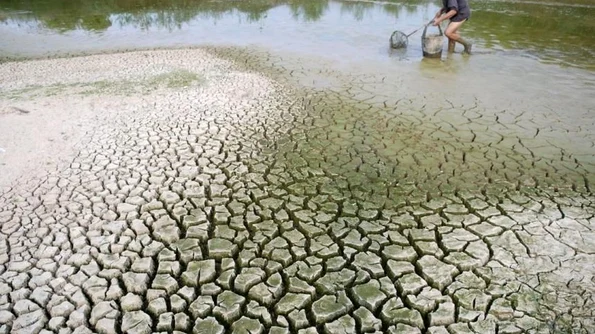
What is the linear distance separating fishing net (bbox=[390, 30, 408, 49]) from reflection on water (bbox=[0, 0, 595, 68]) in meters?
1.14

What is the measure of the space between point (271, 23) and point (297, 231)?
967 centimetres

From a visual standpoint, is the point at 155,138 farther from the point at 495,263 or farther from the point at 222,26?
the point at 222,26

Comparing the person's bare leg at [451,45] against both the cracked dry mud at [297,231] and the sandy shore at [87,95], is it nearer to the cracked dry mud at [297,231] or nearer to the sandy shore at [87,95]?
the cracked dry mud at [297,231]

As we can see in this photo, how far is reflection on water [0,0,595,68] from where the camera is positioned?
366 inches

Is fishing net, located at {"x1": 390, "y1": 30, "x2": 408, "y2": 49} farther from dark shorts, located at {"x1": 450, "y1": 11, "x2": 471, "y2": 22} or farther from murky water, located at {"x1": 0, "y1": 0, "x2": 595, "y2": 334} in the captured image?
dark shorts, located at {"x1": 450, "y1": 11, "x2": 471, "y2": 22}

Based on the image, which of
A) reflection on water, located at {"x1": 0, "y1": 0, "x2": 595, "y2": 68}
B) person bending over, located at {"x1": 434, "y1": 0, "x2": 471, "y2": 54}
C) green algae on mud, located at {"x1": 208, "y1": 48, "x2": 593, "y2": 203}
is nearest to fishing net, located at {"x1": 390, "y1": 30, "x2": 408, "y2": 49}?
person bending over, located at {"x1": 434, "y1": 0, "x2": 471, "y2": 54}

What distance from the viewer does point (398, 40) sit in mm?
8453

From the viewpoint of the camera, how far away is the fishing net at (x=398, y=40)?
27.6 feet

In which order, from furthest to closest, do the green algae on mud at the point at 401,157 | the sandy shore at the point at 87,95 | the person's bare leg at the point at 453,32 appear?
1. the person's bare leg at the point at 453,32
2. the sandy shore at the point at 87,95
3. the green algae on mud at the point at 401,157

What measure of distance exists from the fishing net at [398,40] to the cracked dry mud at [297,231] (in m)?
3.64

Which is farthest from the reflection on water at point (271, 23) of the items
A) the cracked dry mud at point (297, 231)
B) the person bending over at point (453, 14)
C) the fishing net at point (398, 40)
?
the cracked dry mud at point (297, 231)

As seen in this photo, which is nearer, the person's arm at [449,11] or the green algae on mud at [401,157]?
the green algae on mud at [401,157]

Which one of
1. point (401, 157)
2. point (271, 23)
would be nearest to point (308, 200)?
point (401, 157)

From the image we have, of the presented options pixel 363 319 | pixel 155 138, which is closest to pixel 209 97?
pixel 155 138
